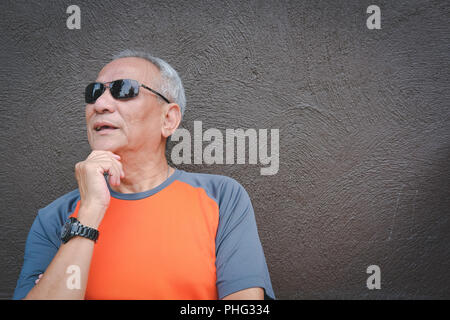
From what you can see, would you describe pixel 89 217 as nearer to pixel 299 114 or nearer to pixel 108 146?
pixel 108 146

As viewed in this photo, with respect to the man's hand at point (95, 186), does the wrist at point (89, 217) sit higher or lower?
lower

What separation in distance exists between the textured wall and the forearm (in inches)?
44.7

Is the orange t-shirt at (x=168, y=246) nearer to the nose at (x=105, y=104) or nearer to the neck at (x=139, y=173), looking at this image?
the neck at (x=139, y=173)

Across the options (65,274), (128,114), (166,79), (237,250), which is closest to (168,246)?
(237,250)

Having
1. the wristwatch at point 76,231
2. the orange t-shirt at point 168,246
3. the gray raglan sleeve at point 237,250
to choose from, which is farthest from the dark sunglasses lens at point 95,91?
the gray raglan sleeve at point 237,250

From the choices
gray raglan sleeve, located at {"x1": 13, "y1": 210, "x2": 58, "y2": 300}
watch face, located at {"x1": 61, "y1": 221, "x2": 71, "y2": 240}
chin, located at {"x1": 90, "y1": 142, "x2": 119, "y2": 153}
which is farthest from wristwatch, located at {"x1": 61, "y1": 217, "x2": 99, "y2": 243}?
chin, located at {"x1": 90, "y1": 142, "x2": 119, "y2": 153}

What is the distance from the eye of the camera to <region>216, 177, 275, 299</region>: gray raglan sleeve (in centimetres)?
149

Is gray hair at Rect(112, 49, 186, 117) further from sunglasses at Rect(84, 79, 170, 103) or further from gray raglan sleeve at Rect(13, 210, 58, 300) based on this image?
gray raglan sleeve at Rect(13, 210, 58, 300)

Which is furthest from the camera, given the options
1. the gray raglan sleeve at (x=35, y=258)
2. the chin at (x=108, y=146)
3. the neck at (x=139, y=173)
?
the neck at (x=139, y=173)

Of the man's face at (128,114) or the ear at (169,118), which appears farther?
the ear at (169,118)

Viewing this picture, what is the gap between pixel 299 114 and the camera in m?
2.40

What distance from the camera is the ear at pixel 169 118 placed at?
190cm
